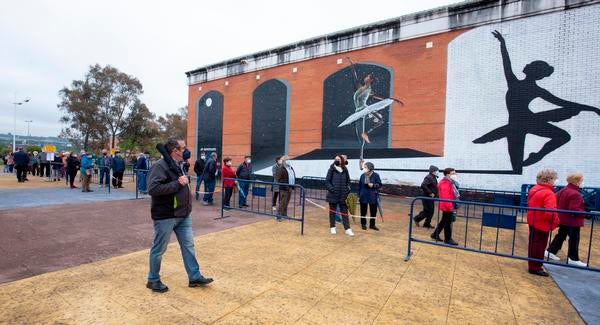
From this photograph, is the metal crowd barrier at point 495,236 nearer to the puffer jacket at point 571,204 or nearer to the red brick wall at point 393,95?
the puffer jacket at point 571,204

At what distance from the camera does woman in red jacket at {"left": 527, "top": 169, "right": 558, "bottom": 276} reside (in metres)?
4.72

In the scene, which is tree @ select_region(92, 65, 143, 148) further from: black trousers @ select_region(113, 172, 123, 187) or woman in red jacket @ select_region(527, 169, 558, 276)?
woman in red jacket @ select_region(527, 169, 558, 276)

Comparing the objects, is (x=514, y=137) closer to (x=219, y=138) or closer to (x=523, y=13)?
(x=523, y=13)

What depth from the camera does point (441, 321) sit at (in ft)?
10.8

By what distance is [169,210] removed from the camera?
3.60m

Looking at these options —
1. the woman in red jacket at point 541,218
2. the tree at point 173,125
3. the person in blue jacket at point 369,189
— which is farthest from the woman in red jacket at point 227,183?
the tree at point 173,125

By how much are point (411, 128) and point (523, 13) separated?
20.3 feet

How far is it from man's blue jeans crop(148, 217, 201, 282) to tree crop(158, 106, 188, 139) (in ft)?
158

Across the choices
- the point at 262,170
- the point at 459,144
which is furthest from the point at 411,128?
the point at 262,170

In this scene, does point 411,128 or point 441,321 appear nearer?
point 441,321

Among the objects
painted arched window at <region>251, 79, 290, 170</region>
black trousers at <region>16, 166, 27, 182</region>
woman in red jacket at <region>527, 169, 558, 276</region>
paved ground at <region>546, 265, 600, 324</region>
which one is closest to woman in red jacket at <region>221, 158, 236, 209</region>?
woman in red jacket at <region>527, 169, 558, 276</region>

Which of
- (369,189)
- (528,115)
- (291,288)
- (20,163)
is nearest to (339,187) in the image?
(369,189)

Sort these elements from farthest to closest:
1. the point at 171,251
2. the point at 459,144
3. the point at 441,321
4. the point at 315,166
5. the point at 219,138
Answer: the point at 219,138 < the point at 315,166 < the point at 459,144 < the point at 171,251 < the point at 441,321

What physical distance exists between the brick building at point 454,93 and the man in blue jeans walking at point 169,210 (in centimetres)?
1250
